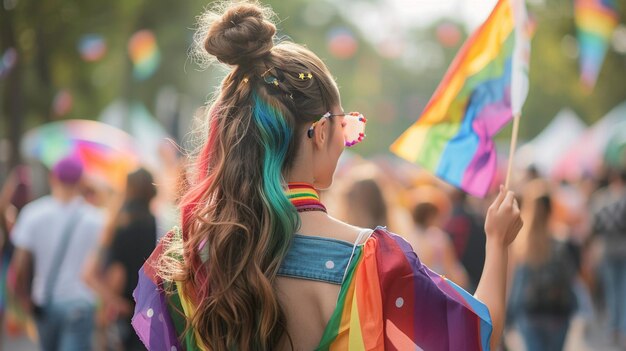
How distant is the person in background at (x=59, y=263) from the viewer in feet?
23.1

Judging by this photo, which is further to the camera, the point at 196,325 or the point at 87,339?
the point at 87,339

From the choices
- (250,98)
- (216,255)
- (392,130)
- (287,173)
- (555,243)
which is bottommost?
(392,130)

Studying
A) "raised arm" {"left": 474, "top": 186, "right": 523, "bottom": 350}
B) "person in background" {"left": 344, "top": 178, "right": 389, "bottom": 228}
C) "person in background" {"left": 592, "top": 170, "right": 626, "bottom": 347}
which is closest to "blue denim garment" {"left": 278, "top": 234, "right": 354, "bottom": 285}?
"raised arm" {"left": 474, "top": 186, "right": 523, "bottom": 350}

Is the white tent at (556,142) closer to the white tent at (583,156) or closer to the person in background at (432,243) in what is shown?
the white tent at (583,156)

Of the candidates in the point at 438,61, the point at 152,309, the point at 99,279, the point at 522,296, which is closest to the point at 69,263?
the point at 99,279

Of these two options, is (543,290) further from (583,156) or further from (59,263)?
(583,156)

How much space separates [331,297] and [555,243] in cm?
500

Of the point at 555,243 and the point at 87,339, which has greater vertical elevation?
the point at 555,243

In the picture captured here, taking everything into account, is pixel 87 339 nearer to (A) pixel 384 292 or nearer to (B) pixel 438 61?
(A) pixel 384 292

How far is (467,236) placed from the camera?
842cm

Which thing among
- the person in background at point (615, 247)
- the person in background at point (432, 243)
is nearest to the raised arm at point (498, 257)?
the person in background at point (432, 243)

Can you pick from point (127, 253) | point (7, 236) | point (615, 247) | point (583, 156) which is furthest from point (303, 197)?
point (583, 156)

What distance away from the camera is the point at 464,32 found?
236 feet

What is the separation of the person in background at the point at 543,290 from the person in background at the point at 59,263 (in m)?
3.04
